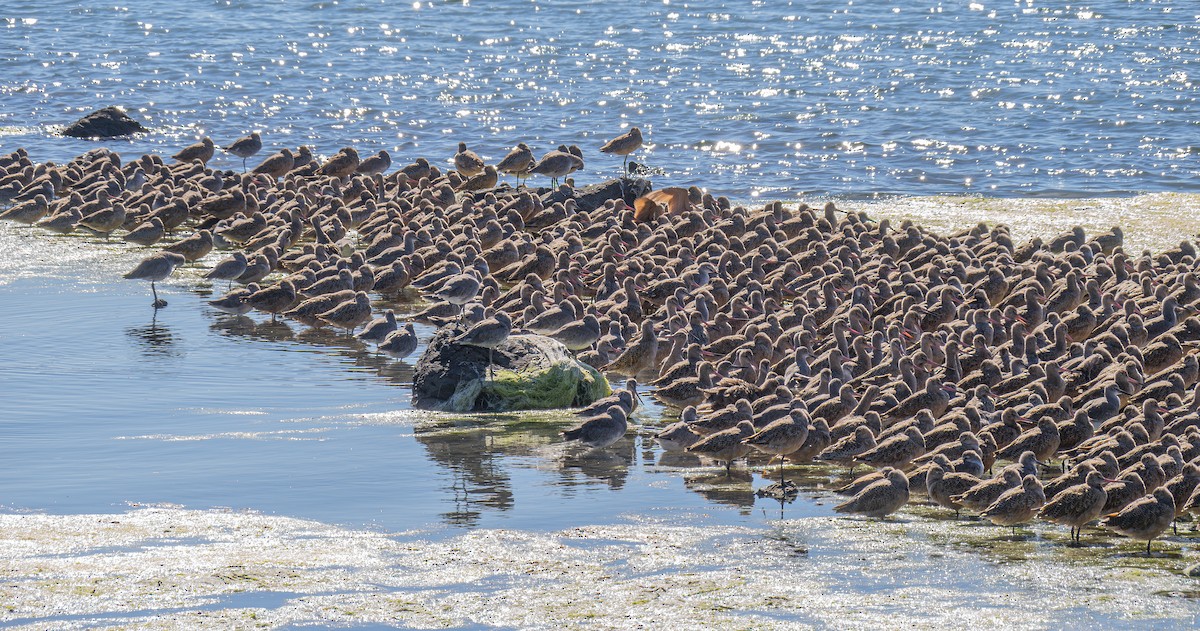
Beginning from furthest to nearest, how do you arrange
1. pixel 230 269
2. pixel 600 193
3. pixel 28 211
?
1. pixel 600 193
2. pixel 28 211
3. pixel 230 269

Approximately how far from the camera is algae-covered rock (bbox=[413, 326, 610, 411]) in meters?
16.0

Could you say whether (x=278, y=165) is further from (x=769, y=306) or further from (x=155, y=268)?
(x=769, y=306)

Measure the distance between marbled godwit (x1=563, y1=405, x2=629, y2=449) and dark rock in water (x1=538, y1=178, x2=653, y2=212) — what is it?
39.5ft

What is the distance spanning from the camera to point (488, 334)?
643 inches

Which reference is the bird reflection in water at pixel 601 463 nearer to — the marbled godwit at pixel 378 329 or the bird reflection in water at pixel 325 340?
the bird reflection in water at pixel 325 340

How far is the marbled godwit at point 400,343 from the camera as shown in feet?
59.5

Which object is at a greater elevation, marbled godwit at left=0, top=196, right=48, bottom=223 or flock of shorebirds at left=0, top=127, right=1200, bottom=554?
marbled godwit at left=0, top=196, right=48, bottom=223

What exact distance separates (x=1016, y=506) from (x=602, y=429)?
377 cm

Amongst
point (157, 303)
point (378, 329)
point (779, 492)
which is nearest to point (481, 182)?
point (157, 303)

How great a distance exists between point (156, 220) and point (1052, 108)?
26330 millimetres

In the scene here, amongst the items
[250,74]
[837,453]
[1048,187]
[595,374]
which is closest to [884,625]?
[837,453]

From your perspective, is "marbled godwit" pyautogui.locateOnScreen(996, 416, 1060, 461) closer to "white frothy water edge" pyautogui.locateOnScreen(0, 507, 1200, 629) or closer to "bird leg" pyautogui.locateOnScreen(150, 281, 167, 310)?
"white frothy water edge" pyautogui.locateOnScreen(0, 507, 1200, 629)

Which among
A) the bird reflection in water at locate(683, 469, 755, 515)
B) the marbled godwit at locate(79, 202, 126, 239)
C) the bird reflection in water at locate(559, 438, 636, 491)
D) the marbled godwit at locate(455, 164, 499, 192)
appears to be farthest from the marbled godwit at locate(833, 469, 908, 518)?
the marbled godwit at locate(455, 164, 499, 192)

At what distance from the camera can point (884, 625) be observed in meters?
10.6
